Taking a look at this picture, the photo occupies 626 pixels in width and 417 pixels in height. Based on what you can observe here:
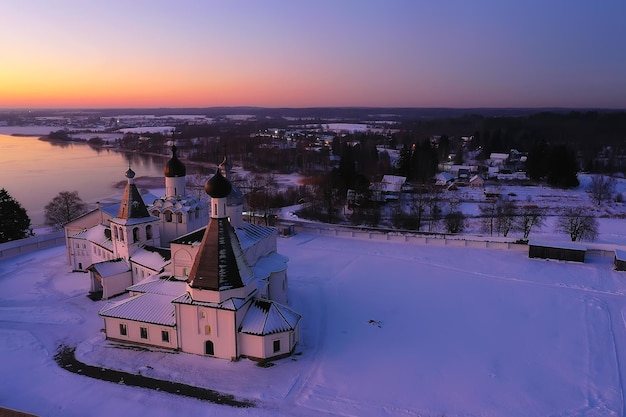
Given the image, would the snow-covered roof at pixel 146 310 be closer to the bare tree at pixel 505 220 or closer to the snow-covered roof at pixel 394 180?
the bare tree at pixel 505 220

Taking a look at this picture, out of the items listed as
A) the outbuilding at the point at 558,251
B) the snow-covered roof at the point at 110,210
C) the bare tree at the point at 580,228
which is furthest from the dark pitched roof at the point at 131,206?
the bare tree at the point at 580,228

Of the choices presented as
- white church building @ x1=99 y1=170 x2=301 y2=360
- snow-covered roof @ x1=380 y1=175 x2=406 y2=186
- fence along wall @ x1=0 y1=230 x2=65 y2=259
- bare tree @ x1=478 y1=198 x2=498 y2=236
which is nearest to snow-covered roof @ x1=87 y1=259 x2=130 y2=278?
white church building @ x1=99 y1=170 x2=301 y2=360

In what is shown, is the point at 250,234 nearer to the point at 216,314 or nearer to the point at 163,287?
the point at 163,287

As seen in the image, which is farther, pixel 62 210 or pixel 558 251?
pixel 62 210

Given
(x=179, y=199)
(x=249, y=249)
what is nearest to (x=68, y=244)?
(x=179, y=199)

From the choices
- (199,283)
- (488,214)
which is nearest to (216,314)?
(199,283)

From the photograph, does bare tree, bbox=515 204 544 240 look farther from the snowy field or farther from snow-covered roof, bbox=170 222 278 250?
snow-covered roof, bbox=170 222 278 250
